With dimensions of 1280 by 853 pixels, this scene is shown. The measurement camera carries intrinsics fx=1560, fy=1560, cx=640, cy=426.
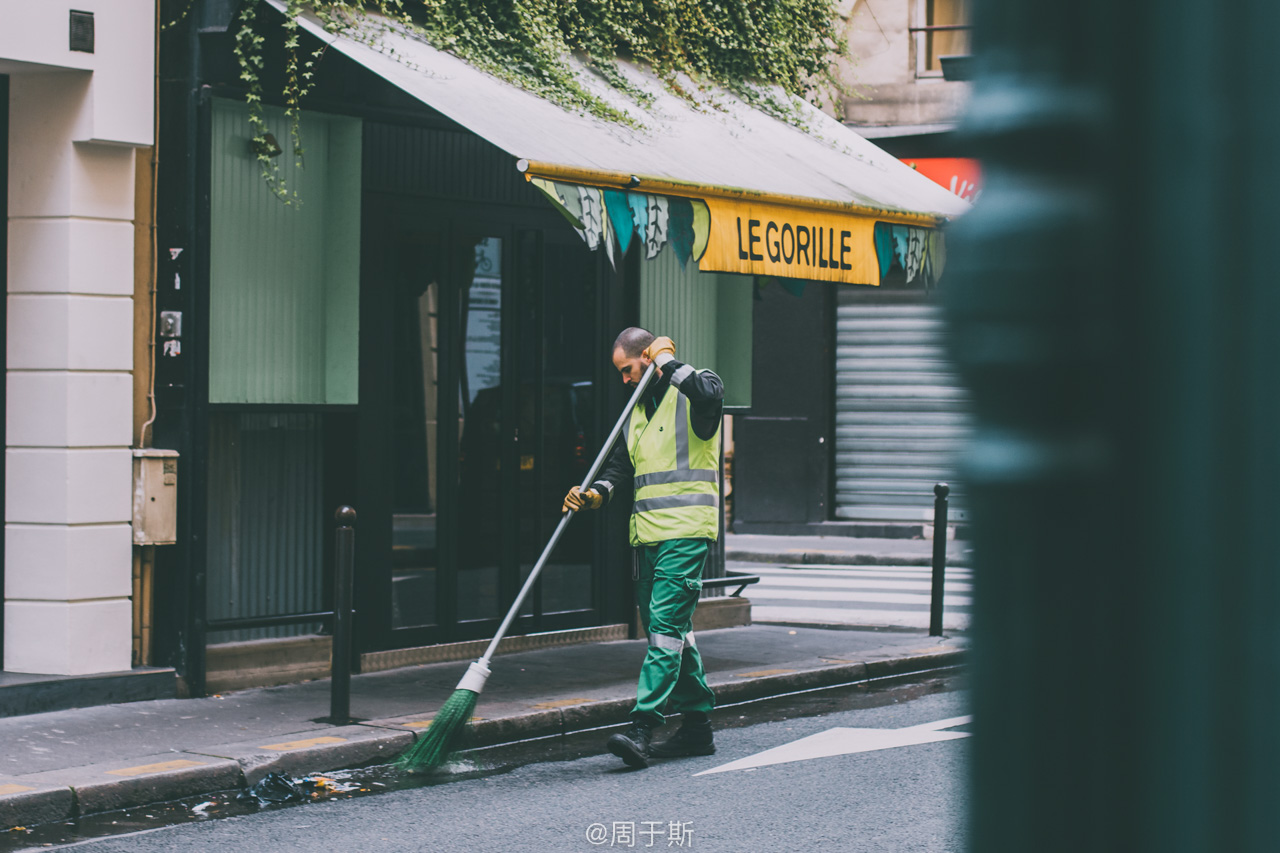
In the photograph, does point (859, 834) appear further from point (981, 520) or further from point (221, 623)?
point (981, 520)

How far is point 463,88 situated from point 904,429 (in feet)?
43.9

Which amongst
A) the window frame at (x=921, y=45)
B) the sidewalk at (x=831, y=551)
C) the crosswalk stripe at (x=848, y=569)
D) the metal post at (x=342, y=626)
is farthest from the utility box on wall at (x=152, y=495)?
the window frame at (x=921, y=45)

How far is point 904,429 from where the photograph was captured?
69.1 feet

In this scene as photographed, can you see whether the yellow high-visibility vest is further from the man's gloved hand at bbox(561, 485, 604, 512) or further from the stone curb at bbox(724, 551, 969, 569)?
the stone curb at bbox(724, 551, 969, 569)

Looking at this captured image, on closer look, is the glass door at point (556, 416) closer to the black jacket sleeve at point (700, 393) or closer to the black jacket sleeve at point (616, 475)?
the black jacket sleeve at point (616, 475)

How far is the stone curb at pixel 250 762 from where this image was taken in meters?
6.10

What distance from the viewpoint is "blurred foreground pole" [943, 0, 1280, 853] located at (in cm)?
82

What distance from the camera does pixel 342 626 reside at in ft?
24.6

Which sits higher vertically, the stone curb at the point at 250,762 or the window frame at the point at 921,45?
the window frame at the point at 921,45

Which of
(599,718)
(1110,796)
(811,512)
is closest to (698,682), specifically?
(599,718)

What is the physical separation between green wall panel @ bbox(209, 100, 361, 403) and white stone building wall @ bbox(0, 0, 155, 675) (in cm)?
52

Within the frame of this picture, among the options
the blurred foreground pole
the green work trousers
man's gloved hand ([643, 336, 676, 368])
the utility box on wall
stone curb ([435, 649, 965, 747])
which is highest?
man's gloved hand ([643, 336, 676, 368])

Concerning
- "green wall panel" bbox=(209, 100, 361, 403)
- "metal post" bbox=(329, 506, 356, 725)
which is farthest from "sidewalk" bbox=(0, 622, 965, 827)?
"green wall panel" bbox=(209, 100, 361, 403)

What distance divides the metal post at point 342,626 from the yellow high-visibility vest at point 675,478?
144 centimetres
